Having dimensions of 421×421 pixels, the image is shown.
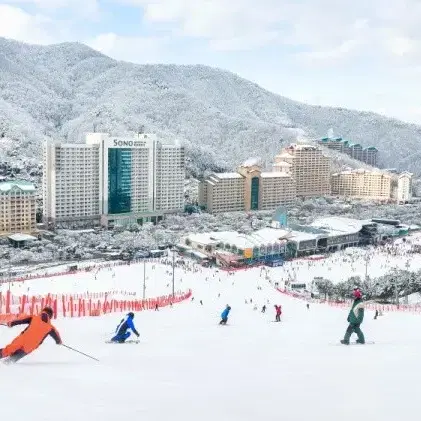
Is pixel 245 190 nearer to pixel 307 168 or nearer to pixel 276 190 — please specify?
pixel 276 190

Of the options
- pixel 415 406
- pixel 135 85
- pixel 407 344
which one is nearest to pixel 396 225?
pixel 407 344

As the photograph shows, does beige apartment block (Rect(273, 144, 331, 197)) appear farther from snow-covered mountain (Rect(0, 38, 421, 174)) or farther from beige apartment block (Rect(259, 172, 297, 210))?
Result: snow-covered mountain (Rect(0, 38, 421, 174))

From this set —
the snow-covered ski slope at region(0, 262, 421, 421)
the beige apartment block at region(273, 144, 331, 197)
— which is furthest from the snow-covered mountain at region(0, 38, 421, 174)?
the snow-covered ski slope at region(0, 262, 421, 421)

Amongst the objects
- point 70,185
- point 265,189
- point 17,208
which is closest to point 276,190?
point 265,189

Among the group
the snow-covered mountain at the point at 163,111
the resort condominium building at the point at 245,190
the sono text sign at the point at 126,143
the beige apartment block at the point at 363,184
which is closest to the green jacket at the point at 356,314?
the sono text sign at the point at 126,143

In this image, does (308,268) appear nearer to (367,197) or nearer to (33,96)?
(367,197)

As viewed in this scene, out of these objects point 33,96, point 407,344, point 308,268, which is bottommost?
point 308,268
